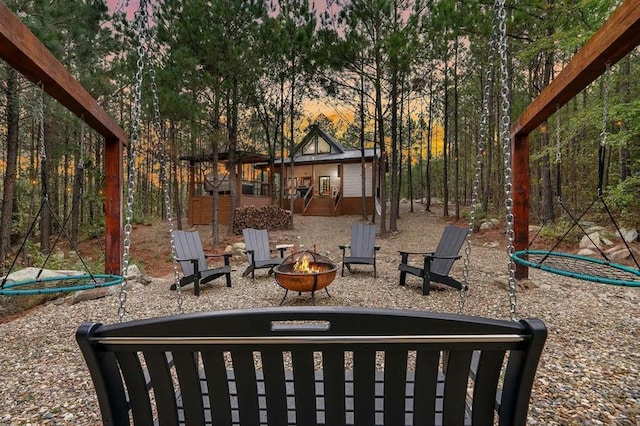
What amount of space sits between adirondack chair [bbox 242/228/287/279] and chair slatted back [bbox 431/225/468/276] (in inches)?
109

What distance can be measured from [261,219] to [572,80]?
10.6 m

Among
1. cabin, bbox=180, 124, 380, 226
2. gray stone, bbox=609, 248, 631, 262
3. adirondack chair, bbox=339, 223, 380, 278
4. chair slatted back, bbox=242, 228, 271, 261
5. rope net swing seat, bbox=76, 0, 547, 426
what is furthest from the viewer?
cabin, bbox=180, 124, 380, 226

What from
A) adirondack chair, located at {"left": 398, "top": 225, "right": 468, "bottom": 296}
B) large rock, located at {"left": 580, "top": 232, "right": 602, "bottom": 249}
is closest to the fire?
adirondack chair, located at {"left": 398, "top": 225, "right": 468, "bottom": 296}

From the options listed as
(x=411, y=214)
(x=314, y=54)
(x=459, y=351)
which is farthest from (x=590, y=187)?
(x=459, y=351)

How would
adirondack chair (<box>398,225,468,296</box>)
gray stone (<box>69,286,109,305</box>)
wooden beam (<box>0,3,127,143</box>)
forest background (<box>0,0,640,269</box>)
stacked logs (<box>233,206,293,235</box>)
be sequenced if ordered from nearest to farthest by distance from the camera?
wooden beam (<box>0,3,127,143</box>) → gray stone (<box>69,286,109,305</box>) → adirondack chair (<box>398,225,468,296</box>) → forest background (<box>0,0,640,269</box>) → stacked logs (<box>233,206,293,235</box>)

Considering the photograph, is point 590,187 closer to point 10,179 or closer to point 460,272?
point 460,272

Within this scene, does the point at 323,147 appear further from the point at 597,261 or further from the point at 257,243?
the point at 597,261

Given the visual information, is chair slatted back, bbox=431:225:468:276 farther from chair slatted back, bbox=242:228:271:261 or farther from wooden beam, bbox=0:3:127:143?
wooden beam, bbox=0:3:127:143

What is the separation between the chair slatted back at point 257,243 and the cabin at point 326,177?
9655 millimetres

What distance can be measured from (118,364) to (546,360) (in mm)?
3108

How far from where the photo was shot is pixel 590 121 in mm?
6254

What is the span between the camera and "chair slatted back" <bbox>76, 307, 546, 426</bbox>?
34.0 inches

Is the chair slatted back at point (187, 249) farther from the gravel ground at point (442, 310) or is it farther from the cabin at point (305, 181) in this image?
the cabin at point (305, 181)

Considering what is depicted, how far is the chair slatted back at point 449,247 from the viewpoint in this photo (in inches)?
184
